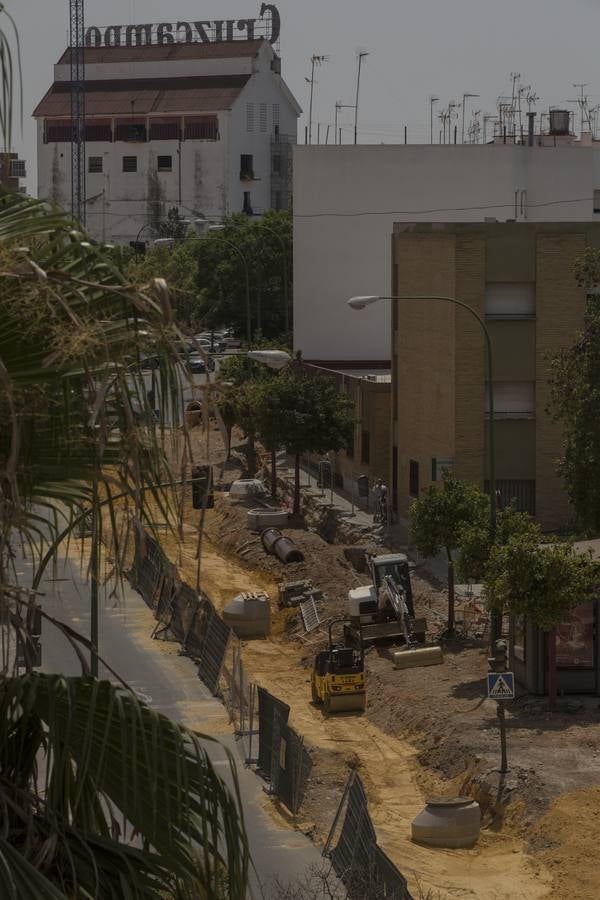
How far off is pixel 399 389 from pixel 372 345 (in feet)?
90.7

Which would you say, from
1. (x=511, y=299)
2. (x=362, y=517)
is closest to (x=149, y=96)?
(x=362, y=517)

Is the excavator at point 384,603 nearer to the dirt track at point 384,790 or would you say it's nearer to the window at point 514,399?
the dirt track at point 384,790

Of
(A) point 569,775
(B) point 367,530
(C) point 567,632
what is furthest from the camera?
(B) point 367,530

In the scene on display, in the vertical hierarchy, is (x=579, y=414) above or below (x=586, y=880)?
above

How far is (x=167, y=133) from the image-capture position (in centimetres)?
12625

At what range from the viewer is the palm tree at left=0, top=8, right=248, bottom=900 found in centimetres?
415

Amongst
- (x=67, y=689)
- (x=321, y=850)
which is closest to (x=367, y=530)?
(x=321, y=850)

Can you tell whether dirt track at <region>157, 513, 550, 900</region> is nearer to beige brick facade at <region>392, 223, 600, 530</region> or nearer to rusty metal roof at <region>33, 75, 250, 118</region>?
beige brick facade at <region>392, 223, 600, 530</region>

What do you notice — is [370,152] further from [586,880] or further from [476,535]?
[586,880]

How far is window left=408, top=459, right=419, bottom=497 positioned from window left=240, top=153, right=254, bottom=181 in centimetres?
8303

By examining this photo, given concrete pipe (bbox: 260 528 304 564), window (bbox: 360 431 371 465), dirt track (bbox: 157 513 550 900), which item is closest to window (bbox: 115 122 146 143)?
window (bbox: 360 431 371 465)

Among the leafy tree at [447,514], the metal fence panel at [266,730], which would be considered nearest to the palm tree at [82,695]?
the metal fence panel at [266,730]

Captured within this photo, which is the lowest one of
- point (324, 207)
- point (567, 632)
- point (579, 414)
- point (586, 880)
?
point (586, 880)

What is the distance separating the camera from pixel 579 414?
34312 mm
